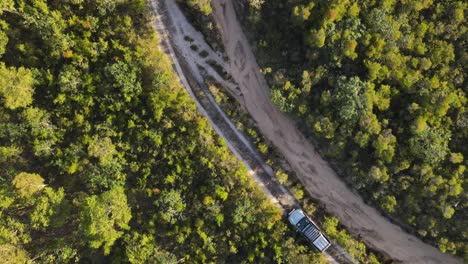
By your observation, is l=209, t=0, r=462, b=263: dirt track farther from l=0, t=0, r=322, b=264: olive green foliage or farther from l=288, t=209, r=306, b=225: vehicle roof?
l=0, t=0, r=322, b=264: olive green foliage

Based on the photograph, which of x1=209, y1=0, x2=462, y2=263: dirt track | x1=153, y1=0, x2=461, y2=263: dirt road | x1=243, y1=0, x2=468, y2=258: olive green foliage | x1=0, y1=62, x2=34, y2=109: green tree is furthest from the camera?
x1=153, y1=0, x2=461, y2=263: dirt road

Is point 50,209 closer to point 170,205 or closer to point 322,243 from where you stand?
point 170,205

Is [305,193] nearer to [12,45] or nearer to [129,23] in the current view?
[129,23]

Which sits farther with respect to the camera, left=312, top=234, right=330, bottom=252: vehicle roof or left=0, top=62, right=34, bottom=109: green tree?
left=312, top=234, right=330, bottom=252: vehicle roof

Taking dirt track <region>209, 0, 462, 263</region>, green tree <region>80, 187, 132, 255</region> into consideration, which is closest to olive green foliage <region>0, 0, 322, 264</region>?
green tree <region>80, 187, 132, 255</region>

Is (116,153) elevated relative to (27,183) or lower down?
elevated

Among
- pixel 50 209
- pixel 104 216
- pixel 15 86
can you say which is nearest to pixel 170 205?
pixel 104 216

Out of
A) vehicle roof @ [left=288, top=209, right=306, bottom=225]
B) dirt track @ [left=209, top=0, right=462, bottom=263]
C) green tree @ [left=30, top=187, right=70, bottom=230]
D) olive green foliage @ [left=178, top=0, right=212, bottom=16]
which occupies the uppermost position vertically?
olive green foliage @ [left=178, top=0, right=212, bottom=16]

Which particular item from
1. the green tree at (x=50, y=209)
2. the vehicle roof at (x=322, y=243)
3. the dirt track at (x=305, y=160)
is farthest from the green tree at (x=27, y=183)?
the vehicle roof at (x=322, y=243)
